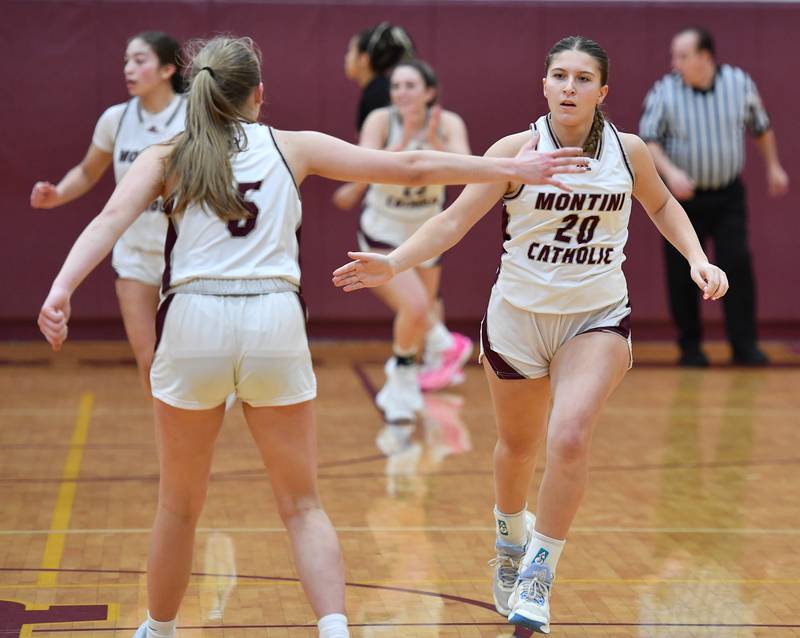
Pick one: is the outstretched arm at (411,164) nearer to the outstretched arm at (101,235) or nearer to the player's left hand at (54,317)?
the outstretched arm at (101,235)

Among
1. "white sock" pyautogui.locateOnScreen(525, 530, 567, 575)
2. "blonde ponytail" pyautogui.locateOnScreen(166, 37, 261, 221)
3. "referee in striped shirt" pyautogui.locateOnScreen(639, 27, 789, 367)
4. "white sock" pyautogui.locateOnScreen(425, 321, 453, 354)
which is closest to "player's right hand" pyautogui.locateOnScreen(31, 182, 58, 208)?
"blonde ponytail" pyautogui.locateOnScreen(166, 37, 261, 221)

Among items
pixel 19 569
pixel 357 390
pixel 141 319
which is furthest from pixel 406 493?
pixel 357 390

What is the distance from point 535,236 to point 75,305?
698 cm

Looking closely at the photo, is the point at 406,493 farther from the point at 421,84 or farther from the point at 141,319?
the point at 421,84

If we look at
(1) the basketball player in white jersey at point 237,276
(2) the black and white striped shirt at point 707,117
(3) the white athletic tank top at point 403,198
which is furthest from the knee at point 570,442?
(2) the black and white striped shirt at point 707,117

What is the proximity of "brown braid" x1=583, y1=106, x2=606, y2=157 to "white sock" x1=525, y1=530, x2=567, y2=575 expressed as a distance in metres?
1.12

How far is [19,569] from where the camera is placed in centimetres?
457

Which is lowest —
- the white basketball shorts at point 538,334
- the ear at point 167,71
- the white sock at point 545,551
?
the white sock at point 545,551

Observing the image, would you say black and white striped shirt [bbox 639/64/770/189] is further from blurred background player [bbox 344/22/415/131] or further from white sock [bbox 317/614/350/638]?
white sock [bbox 317/614/350/638]

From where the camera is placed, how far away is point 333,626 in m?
3.24

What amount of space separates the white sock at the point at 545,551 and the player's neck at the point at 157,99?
9.56ft

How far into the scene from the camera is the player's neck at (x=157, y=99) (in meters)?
5.80

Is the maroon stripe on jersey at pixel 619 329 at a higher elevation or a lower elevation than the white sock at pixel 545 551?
higher

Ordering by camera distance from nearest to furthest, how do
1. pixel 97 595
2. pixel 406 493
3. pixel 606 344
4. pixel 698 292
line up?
pixel 606 344 → pixel 97 595 → pixel 406 493 → pixel 698 292
